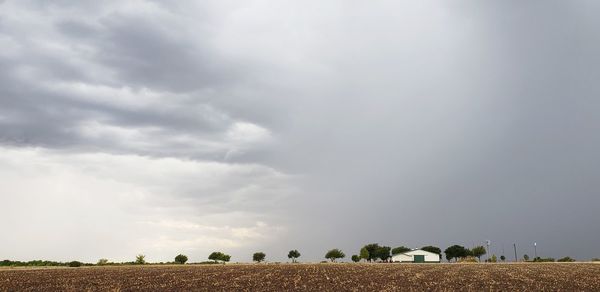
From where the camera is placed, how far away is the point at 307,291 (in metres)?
40.8

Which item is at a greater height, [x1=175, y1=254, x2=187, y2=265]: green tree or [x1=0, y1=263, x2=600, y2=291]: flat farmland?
[x1=175, y1=254, x2=187, y2=265]: green tree

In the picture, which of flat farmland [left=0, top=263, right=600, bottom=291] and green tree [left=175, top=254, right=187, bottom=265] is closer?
flat farmland [left=0, top=263, right=600, bottom=291]

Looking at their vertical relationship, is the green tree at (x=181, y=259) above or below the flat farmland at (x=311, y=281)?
above

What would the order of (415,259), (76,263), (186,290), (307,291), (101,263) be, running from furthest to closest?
(415,259) → (101,263) → (76,263) → (186,290) → (307,291)

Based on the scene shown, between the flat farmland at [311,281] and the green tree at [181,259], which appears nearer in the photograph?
the flat farmland at [311,281]

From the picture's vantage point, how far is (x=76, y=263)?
142 m

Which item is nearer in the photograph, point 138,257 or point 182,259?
→ point 138,257

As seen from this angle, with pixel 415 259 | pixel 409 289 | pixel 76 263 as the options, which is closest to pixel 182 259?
pixel 76 263

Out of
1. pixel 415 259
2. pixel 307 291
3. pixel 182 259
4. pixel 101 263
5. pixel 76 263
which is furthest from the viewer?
pixel 415 259

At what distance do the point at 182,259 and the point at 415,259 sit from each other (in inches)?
3526

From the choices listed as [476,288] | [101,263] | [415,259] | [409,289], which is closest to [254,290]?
[409,289]

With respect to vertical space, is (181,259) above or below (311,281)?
above

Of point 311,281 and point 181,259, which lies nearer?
point 311,281

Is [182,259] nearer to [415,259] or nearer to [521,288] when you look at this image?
[415,259]
